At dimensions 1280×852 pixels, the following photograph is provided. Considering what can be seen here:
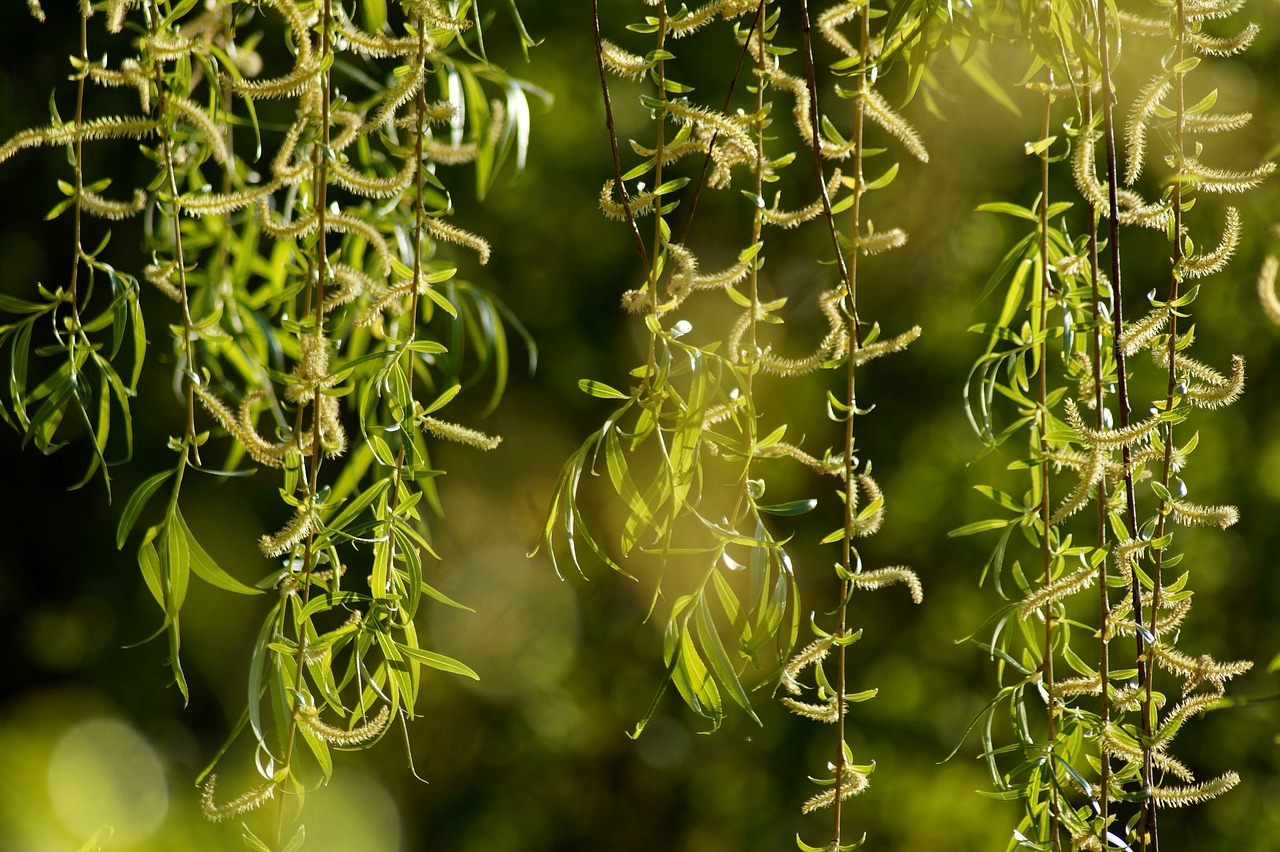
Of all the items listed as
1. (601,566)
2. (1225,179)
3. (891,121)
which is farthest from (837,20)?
(601,566)

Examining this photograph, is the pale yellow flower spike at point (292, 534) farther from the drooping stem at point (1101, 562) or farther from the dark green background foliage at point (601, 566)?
the dark green background foliage at point (601, 566)

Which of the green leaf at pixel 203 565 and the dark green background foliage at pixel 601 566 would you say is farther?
the dark green background foliage at pixel 601 566

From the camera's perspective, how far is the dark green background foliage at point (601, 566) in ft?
4.75

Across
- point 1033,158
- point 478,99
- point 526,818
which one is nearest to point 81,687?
point 526,818

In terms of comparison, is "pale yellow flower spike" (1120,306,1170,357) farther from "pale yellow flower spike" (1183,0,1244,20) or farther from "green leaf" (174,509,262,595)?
"green leaf" (174,509,262,595)

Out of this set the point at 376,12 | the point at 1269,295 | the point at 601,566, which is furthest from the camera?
the point at 601,566

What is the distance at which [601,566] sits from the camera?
1604mm

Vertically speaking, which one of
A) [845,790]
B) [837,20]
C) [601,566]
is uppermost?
[837,20]

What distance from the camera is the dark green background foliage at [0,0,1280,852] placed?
1446mm

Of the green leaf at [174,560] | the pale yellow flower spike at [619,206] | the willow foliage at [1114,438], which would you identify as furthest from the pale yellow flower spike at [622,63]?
the green leaf at [174,560]

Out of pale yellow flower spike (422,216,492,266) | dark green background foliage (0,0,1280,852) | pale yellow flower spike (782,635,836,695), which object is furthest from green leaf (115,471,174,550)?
dark green background foliage (0,0,1280,852)

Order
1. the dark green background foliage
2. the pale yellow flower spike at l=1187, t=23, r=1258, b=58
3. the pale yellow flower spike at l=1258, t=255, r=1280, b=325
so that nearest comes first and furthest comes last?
the pale yellow flower spike at l=1258, t=255, r=1280, b=325, the pale yellow flower spike at l=1187, t=23, r=1258, b=58, the dark green background foliage

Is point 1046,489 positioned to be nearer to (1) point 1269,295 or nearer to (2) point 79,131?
(1) point 1269,295

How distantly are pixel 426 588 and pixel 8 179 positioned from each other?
1.42 m
